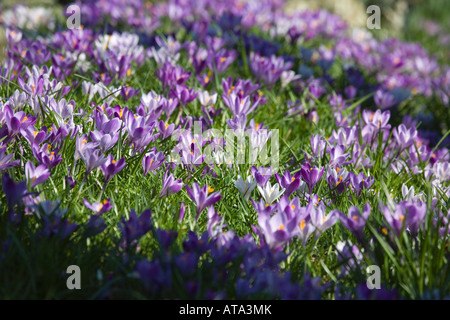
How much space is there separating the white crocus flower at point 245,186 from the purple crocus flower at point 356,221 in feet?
1.66

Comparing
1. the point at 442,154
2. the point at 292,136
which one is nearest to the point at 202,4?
the point at 292,136

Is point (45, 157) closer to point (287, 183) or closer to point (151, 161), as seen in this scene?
point (151, 161)

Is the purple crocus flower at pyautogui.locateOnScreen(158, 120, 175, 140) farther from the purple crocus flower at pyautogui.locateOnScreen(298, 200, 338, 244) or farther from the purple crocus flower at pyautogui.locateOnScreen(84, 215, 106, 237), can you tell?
the purple crocus flower at pyautogui.locateOnScreen(298, 200, 338, 244)

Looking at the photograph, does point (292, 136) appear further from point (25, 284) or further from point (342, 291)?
point (25, 284)

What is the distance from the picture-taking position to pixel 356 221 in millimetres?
2121

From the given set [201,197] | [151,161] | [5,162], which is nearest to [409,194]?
[201,197]

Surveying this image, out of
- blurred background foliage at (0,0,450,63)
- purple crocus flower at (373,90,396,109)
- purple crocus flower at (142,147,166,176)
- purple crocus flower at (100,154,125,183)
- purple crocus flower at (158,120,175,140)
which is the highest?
blurred background foliage at (0,0,450,63)

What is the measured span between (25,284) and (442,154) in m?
2.89

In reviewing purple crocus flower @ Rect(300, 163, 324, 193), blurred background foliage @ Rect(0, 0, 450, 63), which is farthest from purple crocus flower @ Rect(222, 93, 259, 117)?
blurred background foliage @ Rect(0, 0, 450, 63)

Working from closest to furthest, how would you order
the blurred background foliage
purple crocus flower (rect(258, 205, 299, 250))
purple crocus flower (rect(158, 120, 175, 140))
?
purple crocus flower (rect(258, 205, 299, 250))
purple crocus flower (rect(158, 120, 175, 140))
the blurred background foliage

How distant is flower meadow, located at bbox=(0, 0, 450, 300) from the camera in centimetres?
193

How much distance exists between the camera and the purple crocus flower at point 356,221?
2107 millimetres

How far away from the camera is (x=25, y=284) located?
190cm

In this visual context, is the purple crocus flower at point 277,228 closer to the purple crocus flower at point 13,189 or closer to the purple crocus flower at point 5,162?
the purple crocus flower at point 13,189
